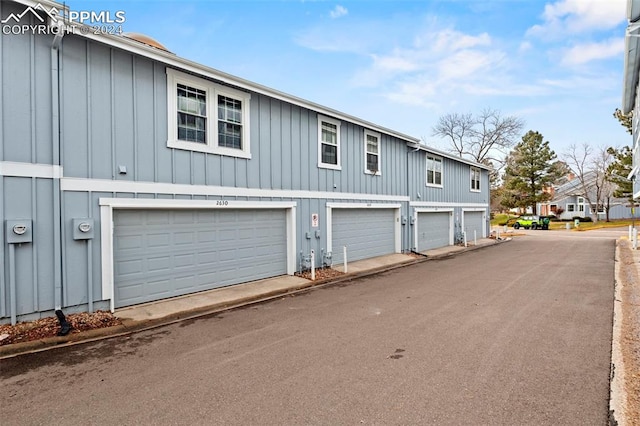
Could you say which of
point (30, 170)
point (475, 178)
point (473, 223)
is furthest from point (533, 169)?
point (30, 170)

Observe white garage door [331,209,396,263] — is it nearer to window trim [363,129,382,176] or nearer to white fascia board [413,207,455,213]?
window trim [363,129,382,176]

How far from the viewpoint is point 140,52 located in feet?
22.2

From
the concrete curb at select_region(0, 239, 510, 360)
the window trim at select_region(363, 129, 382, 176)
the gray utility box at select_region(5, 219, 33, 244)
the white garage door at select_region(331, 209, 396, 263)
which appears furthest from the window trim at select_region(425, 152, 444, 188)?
the gray utility box at select_region(5, 219, 33, 244)

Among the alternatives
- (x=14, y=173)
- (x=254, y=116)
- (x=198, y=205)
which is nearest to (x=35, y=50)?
(x=14, y=173)

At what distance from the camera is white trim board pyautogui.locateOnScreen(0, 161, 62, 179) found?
17.9 ft

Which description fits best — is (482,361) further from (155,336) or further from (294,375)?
(155,336)

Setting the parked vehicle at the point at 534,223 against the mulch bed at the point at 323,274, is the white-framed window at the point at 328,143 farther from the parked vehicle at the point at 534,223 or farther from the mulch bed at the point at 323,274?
the parked vehicle at the point at 534,223

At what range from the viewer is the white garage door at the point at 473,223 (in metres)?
21.0

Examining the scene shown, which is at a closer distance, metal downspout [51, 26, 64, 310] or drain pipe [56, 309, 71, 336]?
drain pipe [56, 309, 71, 336]

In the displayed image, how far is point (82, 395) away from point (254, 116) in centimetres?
710

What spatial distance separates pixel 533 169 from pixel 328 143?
1459 inches

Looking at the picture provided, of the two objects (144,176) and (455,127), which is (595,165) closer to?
(455,127)

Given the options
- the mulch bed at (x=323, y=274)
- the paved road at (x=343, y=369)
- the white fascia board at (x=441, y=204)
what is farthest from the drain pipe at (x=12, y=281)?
the white fascia board at (x=441, y=204)

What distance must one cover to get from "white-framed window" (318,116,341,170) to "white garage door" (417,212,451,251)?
6418mm
